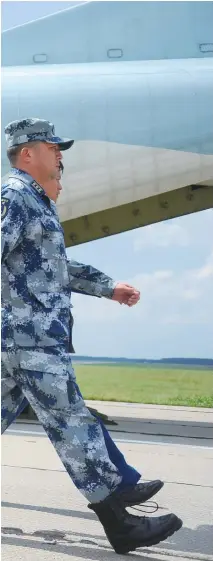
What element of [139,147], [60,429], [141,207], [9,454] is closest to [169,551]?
[60,429]

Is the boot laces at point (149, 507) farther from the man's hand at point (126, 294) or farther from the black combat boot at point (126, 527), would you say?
the man's hand at point (126, 294)

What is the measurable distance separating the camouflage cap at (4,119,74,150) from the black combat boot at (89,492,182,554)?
125 centimetres

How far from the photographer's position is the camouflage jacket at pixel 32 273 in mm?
2609

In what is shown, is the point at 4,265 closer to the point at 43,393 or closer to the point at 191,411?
the point at 43,393

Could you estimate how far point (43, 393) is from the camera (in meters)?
2.58

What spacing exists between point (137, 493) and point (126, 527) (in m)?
0.12

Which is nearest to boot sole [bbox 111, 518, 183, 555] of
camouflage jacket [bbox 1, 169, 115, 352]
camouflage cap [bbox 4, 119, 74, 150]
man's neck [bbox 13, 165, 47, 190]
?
camouflage jacket [bbox 1, 169, 115, 352]

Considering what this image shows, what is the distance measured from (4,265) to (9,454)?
260 centimetres

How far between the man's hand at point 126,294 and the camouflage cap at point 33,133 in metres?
0.55

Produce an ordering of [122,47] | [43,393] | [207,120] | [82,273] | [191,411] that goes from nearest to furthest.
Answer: [43,393]
[82,273]
[207,120]
[122,47]
[191,411]

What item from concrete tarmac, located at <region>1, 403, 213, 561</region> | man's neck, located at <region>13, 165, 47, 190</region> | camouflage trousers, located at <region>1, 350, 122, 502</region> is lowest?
concrete tarmac, located at <region>1, 403, 213, 561</region>

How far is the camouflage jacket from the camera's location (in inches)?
103

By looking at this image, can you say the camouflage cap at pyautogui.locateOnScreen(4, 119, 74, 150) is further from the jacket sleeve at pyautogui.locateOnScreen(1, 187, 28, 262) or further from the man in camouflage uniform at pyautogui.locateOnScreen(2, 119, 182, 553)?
the jacket sleeve at pyautogui.locateOnScreen(1, 187, 28, 262)

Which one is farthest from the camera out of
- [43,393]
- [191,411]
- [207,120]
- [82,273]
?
[191,411]
